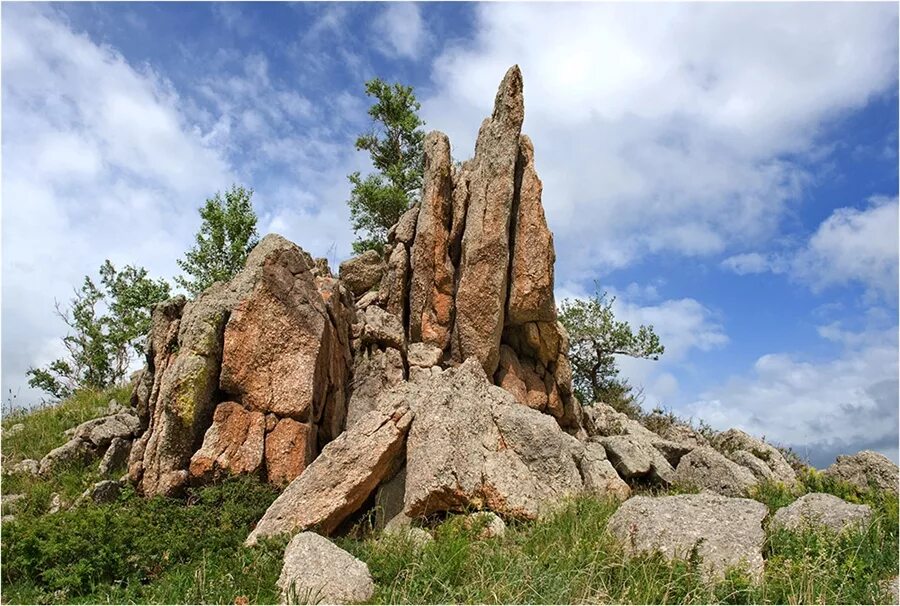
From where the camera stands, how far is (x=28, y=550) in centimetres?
1202

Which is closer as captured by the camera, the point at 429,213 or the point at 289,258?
the point at 289,258

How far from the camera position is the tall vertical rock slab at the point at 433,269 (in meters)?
22.3

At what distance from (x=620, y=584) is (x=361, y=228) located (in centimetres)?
2990

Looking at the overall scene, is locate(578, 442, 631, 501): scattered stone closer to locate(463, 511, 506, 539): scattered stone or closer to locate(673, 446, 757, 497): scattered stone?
locate(673, 446, 757, 497): scattered stone

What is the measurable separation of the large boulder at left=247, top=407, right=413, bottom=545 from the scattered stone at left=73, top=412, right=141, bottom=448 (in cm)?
866

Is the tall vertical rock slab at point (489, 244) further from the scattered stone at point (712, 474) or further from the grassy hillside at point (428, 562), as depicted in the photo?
the grassy hillside at point (428, 562)

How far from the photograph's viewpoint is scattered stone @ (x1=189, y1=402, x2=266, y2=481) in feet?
51.7

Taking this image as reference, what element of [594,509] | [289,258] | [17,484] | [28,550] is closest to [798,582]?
[594,509]

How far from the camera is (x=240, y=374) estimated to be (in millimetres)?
16812

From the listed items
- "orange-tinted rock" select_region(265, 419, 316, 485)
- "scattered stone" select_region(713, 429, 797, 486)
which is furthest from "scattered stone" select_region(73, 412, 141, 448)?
"scattered stone" select_region(713, 429, 797, 486)

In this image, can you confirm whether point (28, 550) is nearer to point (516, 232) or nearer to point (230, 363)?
point (230, 363)

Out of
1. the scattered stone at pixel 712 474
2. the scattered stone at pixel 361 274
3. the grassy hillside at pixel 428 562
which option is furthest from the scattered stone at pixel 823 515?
the scattered stone at pixel 361 274

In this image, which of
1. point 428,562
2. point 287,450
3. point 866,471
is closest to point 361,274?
point 287,450

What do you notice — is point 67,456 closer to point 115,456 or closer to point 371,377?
point 115,456
